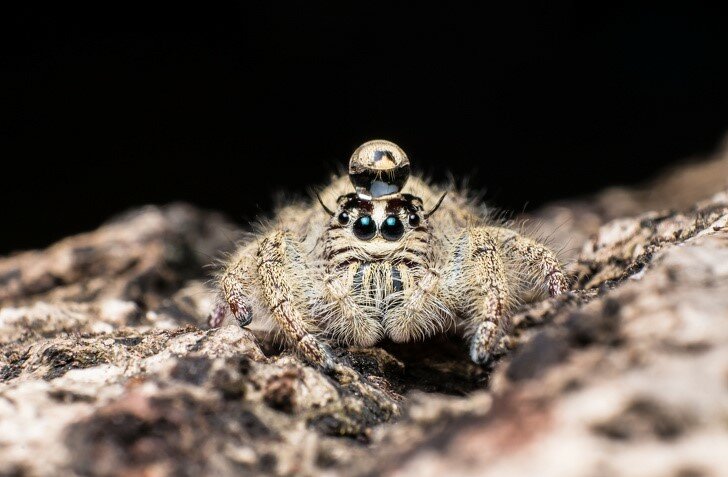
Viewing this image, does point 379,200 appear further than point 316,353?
Yes

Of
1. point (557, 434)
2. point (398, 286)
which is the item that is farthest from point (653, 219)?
point (557, 434)

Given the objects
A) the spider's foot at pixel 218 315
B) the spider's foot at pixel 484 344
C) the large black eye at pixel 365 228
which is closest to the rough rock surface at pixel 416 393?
the spider's foot at pixel 484 344

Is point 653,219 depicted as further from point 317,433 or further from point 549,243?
point 317,433

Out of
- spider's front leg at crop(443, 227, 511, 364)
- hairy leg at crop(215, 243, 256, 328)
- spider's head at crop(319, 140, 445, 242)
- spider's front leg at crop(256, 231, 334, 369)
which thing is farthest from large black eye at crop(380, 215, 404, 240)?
hairy leg at crop(215, 243, 256, 328)

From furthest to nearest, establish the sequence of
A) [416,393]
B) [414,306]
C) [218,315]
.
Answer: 1. [218,315]
2. [414,306]
3. [416,393]

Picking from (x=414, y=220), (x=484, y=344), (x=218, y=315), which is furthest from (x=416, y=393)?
(x=218, y=315)

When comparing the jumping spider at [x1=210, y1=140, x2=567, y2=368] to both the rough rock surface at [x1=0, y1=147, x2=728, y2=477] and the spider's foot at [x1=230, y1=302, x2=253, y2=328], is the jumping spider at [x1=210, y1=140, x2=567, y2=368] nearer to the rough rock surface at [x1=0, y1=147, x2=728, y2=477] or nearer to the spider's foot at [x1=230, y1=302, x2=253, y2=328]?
the spider's foot at [x1=230, y1=302, x2=253, y2=328]

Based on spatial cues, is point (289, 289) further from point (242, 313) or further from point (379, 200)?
point (379, 200)
